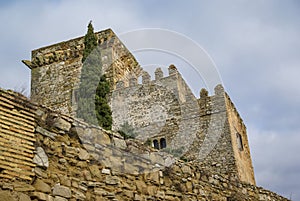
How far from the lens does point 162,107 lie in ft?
54.6

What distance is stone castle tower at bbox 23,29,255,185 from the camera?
50.8 ft

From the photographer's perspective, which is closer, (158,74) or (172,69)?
(172,69)

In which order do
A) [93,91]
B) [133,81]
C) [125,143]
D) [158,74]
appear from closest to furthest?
[125,143] → [93,91] → [158,74] → [133,81]

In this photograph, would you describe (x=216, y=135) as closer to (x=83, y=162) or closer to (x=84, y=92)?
(x=84, y=92)

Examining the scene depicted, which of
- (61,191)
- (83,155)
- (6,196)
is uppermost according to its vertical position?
(83,155)

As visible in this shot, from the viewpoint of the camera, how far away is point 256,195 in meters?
9.73

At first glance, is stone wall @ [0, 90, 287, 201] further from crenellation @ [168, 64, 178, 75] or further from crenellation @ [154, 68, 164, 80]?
crenellation @ [154, 68, 164, 80]

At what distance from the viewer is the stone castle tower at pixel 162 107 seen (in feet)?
50.8

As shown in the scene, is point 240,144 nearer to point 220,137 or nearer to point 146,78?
point 220,137

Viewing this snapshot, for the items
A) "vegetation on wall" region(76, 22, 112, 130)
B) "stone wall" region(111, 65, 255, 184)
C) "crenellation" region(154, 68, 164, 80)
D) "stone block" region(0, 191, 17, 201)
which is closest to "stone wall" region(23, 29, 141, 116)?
"vegetation on wall" region(76, 22, 112, 130)

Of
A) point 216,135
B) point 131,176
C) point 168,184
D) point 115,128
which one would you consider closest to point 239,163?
point 216,135

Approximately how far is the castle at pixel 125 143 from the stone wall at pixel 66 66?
2.1 inches

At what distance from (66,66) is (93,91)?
499 cm

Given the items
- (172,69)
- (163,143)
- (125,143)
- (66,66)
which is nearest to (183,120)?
(163,143)
